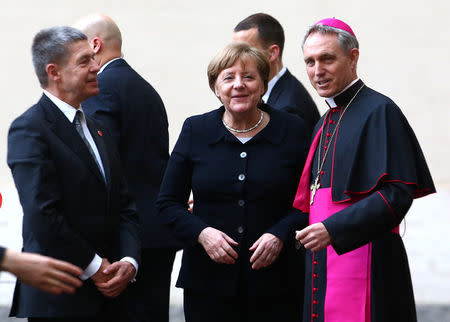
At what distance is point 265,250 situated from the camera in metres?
4.23

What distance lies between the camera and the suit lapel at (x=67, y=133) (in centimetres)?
388

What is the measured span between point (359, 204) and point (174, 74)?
4384 mm

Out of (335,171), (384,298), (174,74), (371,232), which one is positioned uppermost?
(174,74)

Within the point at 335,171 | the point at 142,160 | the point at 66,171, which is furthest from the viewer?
the point at 142,160

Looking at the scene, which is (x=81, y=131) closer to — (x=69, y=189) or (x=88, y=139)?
(x=88, y=139)

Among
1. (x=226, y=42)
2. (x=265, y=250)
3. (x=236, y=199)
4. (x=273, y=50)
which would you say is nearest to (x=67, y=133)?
(x=236, y=199)

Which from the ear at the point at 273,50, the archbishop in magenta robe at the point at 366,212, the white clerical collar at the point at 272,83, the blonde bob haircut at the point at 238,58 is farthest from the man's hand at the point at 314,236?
the ear at the point at 273,50

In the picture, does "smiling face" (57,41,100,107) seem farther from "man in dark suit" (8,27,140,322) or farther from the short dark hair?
the short dark hair

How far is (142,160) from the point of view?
5102 mm

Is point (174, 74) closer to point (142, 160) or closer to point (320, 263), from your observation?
point (142, 160)

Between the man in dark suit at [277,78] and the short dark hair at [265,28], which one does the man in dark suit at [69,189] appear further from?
the short dark hair at [265,28]

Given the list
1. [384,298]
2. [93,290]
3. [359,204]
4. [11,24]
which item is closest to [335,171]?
[359,204]

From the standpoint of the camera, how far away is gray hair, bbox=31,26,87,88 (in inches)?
157

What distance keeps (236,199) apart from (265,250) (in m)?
0.26
